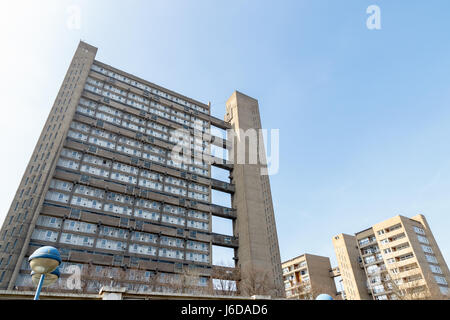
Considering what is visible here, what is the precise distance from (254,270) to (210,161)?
30.2 metres

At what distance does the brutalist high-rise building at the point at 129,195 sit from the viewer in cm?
4759

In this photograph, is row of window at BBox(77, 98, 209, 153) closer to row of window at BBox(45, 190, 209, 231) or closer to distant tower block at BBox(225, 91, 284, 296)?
distant tower block at BBox(225, 91, 284, 296)

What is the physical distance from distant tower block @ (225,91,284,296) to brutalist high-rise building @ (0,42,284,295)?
11.8 inches

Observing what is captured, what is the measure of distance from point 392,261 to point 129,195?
68802 mm

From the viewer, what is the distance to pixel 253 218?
67125 mm

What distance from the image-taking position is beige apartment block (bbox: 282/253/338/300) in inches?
3866

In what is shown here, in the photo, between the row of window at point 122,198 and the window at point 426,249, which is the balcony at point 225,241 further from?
the window at point 426,249

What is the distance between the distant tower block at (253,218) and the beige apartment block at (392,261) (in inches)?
1056

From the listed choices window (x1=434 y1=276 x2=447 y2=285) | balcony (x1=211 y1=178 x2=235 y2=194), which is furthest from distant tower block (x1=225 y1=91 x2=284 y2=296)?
window (x1=434 y1=276 x2=447 y2=285)

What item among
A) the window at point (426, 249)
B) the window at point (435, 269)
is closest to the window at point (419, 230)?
the window at point (426, 249)

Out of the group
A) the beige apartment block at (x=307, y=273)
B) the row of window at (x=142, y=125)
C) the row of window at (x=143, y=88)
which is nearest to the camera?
the row of window at (x=142, y=125)

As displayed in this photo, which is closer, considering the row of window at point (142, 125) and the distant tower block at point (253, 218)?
the distant tower block at point (253, 218)

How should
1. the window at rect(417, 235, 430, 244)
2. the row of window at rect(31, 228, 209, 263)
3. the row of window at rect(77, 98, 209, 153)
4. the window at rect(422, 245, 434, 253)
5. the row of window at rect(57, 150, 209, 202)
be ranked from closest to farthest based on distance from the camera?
the row of window at rect(31, 228, 209, 263)
the row of window at rect(57, 150, 209, 202)
the row of window at rect(77, 98, 209, 153)
the window at rect(422, 245, 434, 253)
the window at rect(417, 235, 430, 244)

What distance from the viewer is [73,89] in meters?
62.0
